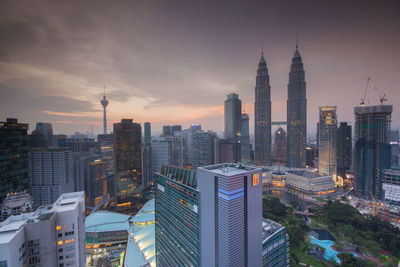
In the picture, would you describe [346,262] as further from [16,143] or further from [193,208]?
[16,143]

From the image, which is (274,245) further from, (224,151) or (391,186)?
(224,151)

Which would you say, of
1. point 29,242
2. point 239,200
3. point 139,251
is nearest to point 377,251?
point 239,200

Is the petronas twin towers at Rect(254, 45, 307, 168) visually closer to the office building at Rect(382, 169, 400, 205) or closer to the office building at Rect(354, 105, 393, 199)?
the office building at Rect(354, 105, 393, 199)

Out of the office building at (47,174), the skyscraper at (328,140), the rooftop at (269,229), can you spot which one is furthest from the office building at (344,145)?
the office building at (47,174)

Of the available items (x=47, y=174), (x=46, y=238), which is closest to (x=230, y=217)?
(x=46, y=238)

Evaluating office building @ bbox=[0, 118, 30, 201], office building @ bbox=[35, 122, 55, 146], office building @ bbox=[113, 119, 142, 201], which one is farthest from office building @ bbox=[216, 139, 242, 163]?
office building @ bbox=[35, 122, 55, 146]

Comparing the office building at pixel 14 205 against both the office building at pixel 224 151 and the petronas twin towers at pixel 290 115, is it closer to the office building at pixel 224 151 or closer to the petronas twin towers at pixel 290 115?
the office building at pixel 224 151
